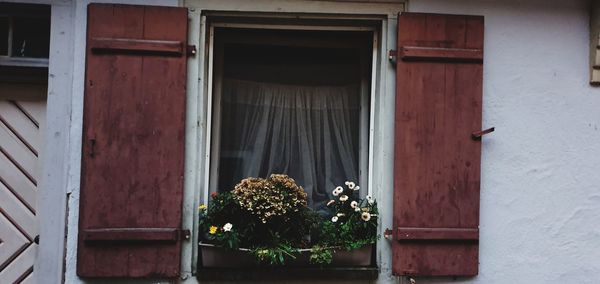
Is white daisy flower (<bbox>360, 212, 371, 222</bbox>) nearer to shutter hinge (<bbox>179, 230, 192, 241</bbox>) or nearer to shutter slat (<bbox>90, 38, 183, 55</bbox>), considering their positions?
shutter hinge (<bbox>179, 230, 192, 241</bbox>)

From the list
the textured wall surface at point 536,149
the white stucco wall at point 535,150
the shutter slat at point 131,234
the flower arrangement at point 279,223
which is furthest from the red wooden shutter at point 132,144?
the textured wall surface at point 536,149

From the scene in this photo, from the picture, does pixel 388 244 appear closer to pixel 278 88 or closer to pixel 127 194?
pixel 278 88

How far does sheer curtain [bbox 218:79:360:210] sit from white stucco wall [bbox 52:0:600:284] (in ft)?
1.19

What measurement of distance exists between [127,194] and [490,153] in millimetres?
2317

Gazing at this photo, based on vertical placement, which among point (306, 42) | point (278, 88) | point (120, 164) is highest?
point (306, 42)

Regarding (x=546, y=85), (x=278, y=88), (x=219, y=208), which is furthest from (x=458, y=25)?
(x=219, y=208)

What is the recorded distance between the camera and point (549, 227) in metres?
3.70

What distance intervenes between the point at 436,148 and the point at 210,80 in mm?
1537

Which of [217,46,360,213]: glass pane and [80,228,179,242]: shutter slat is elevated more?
[217,46,360,213]: glass pane

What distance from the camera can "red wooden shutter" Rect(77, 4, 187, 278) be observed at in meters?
3.42

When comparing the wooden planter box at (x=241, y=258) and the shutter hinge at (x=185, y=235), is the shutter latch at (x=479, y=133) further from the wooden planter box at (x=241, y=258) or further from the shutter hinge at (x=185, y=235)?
the shutter hinge at (x=185, y=235)

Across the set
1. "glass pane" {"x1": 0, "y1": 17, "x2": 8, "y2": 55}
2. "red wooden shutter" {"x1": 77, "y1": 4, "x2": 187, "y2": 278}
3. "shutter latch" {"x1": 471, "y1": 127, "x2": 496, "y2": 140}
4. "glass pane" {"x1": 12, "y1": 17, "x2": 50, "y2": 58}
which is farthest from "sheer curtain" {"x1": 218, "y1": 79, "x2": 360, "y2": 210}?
"glass pane" {"x1": 0, "y1": 17, "x2": 8, "y2": 55}

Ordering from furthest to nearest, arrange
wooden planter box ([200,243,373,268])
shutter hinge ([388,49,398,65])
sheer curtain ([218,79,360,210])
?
sheer curtain ([218,79,360,210])
shutter hinge ([388,49,398,65])
wooden planter box ([200,243,373,268])

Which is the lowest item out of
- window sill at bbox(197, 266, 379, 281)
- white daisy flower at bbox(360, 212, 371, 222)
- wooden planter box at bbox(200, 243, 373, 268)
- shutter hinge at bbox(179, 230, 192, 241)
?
window sill at bbox(197, 266, 379, 281)
